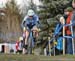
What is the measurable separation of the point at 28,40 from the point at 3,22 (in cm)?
623

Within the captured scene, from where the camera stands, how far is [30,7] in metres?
17.5

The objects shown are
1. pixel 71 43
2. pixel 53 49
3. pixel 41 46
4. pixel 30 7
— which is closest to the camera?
pixel 71 43

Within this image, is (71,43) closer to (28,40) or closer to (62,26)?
(62,26)

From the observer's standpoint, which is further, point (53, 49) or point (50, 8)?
point (50, 8)

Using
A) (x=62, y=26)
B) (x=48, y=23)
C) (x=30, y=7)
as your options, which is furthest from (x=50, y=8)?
(x=62, y=26)

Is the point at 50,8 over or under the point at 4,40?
over

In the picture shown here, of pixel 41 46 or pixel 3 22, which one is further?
pixel 3 22

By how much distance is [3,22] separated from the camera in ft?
59.6

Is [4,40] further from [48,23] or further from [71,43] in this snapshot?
[71,43]

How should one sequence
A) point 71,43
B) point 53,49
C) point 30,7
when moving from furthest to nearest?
point 30,7 → point 53,49 → point 71,43

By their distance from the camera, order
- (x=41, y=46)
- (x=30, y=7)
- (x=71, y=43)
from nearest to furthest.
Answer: (x=71, y=43), (x=41, y=46), (x=30, y=7)

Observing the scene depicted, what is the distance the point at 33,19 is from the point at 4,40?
230 inches

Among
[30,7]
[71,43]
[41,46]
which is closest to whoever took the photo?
[71,43]

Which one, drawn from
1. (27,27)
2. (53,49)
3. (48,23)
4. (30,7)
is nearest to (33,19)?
(27,27)
